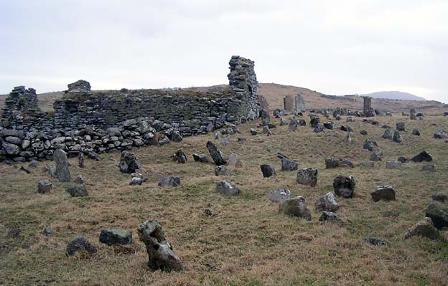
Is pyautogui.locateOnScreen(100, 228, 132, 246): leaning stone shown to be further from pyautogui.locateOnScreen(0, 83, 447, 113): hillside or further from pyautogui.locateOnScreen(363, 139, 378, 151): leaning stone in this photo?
pyautogui.locateOnScreen(0, 83, 447, 113): hillside

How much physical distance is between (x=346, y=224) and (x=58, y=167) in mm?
10594

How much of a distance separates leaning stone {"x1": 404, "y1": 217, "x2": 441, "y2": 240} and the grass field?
0.20m

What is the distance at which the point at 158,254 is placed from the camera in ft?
30.2

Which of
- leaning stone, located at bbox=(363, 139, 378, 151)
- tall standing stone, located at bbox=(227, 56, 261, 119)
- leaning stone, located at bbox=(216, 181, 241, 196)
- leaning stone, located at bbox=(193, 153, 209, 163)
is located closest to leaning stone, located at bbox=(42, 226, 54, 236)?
leaning stone, located at bbox=(216, 181, 241, 196)

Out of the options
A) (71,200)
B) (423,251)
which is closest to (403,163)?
(423,251)

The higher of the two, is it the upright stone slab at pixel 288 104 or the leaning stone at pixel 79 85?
the leaning stone at pixel 79 85

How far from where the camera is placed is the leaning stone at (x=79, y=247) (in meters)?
10.2

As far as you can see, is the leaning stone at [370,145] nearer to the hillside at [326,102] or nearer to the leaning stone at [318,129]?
the leaning stone at [318,129]

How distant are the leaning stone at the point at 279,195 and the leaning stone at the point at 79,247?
5.46 meters

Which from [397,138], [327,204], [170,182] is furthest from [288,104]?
[327,204]

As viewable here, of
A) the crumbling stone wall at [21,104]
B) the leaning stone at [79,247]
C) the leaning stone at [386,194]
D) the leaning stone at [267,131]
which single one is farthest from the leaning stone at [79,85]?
the leaning stone at [386,194]

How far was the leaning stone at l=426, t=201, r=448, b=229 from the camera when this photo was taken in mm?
11219

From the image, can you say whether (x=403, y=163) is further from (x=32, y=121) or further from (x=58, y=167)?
(x=32, y=121)

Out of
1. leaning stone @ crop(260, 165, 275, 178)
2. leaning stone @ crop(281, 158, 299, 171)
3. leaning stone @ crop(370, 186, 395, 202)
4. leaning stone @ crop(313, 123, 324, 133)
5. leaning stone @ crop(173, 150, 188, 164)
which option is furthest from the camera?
leaning stone @ crop(313, 123, 324, 133)
